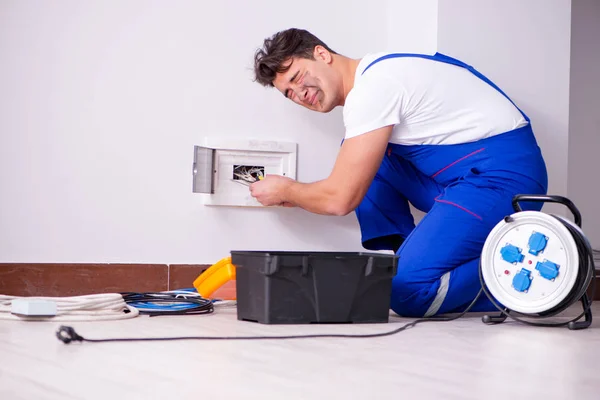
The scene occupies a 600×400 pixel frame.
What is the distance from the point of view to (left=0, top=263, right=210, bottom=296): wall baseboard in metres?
2.51

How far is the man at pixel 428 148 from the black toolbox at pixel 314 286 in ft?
0.88

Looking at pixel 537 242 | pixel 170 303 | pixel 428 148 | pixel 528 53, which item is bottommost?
pixel 170 303

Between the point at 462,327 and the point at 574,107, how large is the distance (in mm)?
1850

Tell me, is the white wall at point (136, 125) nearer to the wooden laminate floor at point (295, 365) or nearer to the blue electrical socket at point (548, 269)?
the wooden laminate floor at point (295, 365)

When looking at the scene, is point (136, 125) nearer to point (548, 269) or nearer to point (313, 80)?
point (313, 80)

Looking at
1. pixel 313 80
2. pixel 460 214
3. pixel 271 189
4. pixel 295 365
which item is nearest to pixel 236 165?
pixel 271 189

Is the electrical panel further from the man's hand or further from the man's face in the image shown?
the man's face

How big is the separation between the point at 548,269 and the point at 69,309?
4.03 feet

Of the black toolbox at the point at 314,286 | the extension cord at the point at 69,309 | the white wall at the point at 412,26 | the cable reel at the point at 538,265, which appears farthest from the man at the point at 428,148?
the extension cord at the point at 69,309

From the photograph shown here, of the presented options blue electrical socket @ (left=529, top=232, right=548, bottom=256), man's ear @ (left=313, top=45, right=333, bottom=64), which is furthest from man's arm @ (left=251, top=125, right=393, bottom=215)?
blue electrical socket @ (left=529, top=232, right=548, bottom=256)

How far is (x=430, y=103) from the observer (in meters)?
2.16

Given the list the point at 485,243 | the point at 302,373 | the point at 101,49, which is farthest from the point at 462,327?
the point at 101,49

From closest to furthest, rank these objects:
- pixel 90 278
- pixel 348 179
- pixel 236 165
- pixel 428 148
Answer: pixel 348 179 → pixel 428 148 → pixel 90 278 → pixel 236 165

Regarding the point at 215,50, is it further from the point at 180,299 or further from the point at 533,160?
the point at 533,160
